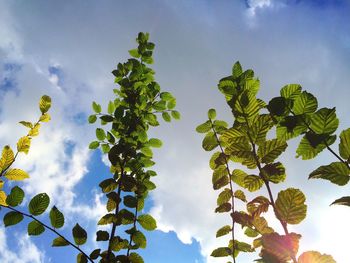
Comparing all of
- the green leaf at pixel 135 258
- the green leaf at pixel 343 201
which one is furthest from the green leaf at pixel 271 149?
the green leaf at pixel 135 258

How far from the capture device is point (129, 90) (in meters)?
3.30

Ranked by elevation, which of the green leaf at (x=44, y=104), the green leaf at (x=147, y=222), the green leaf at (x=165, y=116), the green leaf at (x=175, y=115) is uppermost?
the green leaf at (x=175, y=115)

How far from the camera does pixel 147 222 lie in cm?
252

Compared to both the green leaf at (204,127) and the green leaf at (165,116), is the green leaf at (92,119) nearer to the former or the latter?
the green leaf at (165,116)

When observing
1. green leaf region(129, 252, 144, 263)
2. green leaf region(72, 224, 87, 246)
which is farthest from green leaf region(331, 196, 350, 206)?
green leaf region(129, 252, 144, 263)

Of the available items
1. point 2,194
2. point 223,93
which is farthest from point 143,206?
point 223,93

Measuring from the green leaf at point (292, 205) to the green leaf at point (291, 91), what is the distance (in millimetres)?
492

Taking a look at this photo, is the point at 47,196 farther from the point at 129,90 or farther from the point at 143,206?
the point at 129,90

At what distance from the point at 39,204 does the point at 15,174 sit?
525 millimetres

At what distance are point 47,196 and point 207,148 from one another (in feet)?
3.52

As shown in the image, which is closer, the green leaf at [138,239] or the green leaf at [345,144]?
the green leaf at [345,144]

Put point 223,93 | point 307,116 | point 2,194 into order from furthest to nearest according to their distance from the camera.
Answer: point 2,194
point 223,93
point 307,116

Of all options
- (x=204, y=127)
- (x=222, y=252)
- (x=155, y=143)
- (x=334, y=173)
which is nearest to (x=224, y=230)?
(x=222, y=252)

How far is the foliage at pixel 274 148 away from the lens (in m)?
1.03
